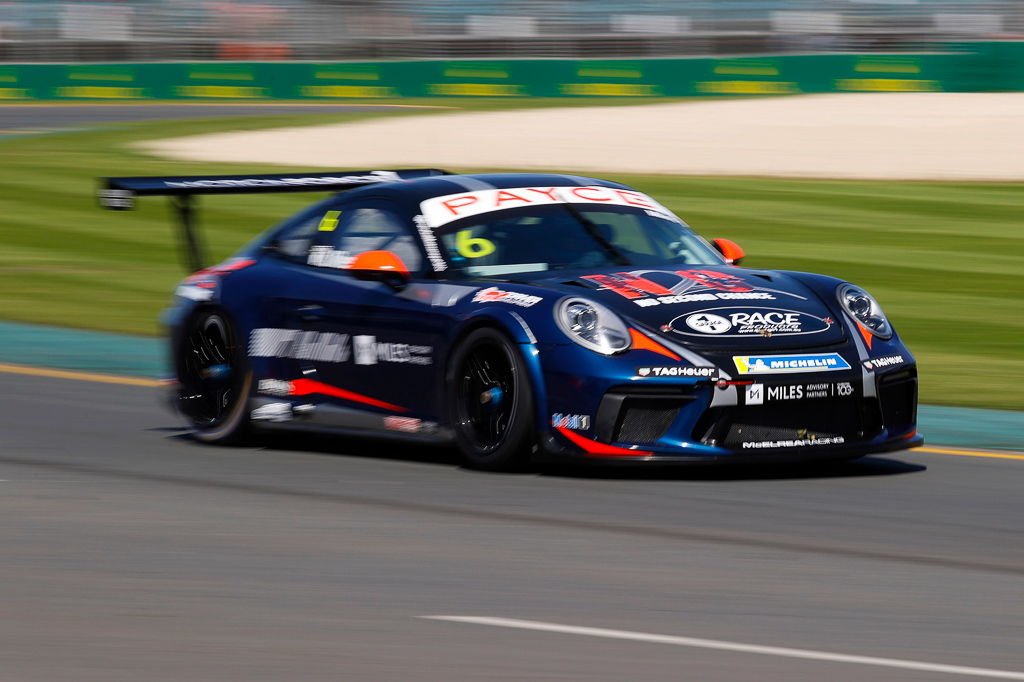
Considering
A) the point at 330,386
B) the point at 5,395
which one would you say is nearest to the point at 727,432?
the point at 330,386

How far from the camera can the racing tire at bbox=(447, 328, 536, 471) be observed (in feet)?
27.0

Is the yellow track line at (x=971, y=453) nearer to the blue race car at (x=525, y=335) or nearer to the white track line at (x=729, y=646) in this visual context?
the blue race car at (x=525, y=335)

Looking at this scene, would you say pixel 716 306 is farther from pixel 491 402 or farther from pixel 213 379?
pixel 213 379

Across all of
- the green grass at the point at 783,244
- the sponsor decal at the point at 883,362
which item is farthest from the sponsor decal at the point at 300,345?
the green grass at the point at 783,244

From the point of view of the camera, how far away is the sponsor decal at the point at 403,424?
8.80 metres

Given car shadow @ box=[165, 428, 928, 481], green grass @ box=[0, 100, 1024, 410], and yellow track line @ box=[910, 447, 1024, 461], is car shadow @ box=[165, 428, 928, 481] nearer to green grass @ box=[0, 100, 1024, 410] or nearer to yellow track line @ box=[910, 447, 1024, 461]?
yellow track line @ box=[910, 447, 1024, 461]

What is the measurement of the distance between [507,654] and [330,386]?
4072mm

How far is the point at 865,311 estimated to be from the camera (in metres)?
8.66

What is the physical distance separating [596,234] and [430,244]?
2.64ft

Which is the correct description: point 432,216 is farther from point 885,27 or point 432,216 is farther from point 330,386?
point 885,27

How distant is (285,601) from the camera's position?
6.00 metres

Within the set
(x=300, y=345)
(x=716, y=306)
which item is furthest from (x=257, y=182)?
(x=716, y=306)

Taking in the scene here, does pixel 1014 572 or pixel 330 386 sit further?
pixel 330 386

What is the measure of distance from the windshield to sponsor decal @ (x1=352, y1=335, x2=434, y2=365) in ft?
1.39
